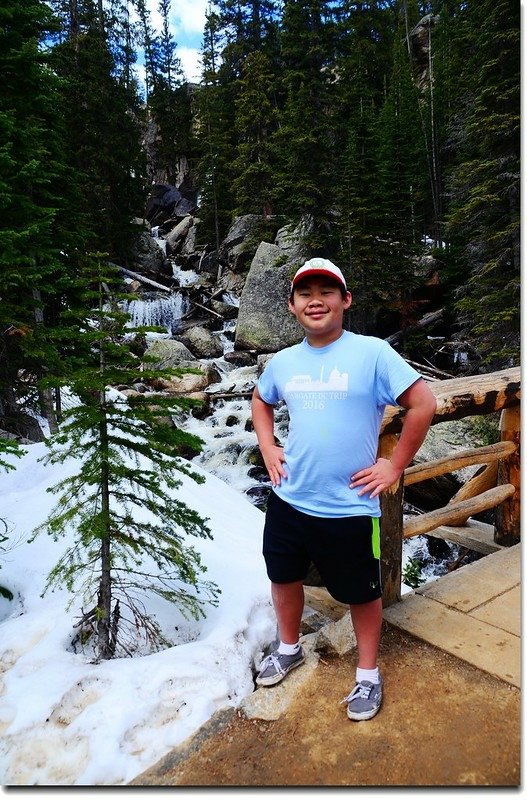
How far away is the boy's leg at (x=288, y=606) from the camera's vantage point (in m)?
2.57

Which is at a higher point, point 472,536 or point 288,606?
point 288,606

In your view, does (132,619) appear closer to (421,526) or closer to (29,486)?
(421,526)

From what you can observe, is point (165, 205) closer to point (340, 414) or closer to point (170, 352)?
point (170, 352)

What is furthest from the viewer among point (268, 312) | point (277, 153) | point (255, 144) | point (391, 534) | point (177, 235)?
point (177, 235)

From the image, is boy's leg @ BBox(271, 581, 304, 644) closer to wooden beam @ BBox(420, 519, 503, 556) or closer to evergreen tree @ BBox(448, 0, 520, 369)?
wooden beam @ BBox(420, 519, 503, 556)

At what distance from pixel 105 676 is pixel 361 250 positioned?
65.3ft

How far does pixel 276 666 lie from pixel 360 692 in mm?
485

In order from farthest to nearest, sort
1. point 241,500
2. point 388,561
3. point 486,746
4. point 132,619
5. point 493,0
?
point 493,0, point 241,500, point 132,619, point 388,561, point 486,746

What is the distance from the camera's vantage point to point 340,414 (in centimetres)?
223

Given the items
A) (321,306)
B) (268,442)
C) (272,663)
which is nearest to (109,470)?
(268,442)

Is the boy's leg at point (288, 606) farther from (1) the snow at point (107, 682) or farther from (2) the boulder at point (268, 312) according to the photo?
(2) the boulder at point (268, 312)

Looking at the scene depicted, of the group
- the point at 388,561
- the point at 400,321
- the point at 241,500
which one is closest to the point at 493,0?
the point at 400,321

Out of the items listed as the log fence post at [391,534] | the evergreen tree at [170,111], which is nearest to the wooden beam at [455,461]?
the log fence post at [391,534]

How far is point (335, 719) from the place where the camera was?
7.32 ft
